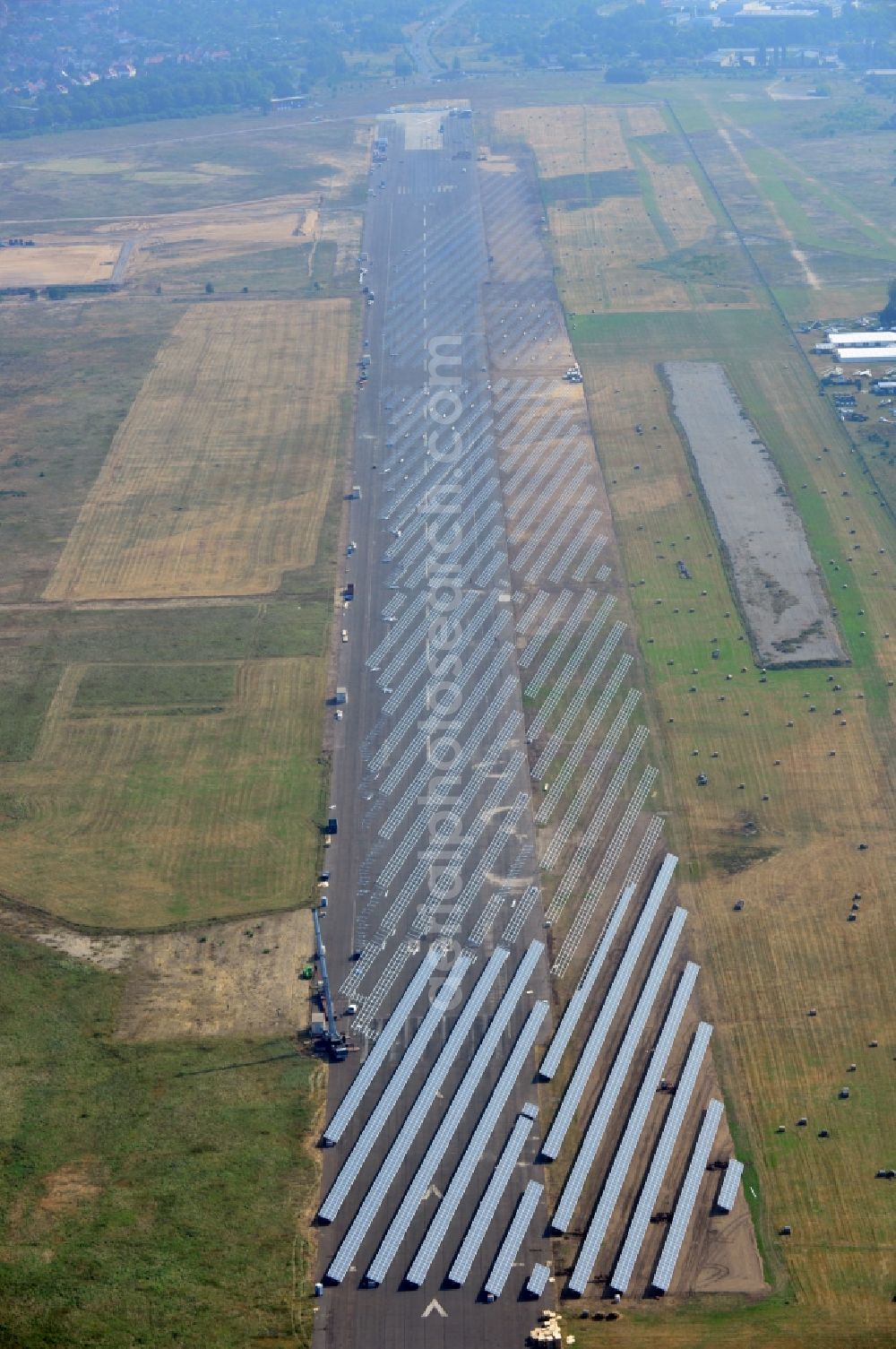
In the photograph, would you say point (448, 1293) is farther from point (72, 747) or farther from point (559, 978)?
point (72, 747)

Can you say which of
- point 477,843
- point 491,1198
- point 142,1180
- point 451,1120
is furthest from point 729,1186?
point 142,1180

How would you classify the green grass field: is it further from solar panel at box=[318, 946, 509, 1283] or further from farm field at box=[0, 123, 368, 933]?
→ farm field at box=[0, 123, 368, 933]

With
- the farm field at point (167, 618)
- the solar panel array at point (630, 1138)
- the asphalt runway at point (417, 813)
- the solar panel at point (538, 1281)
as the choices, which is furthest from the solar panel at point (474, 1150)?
the farm field at point (167, 618)

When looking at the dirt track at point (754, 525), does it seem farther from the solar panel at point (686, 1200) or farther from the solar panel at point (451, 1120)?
the solar panel at point (686, 1200)

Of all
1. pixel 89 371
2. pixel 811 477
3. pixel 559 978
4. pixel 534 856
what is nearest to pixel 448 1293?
pixel 559 978

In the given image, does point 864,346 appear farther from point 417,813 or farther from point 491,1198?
point 491,1198

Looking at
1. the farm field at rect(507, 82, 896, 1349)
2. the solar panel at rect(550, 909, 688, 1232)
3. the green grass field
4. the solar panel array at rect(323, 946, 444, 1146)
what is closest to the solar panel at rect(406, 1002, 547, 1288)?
the solar panel at rect(550, 909, 688, 1232)

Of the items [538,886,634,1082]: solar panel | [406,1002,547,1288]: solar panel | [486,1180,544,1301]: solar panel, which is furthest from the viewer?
[538,886,634,1082]: solar panel
